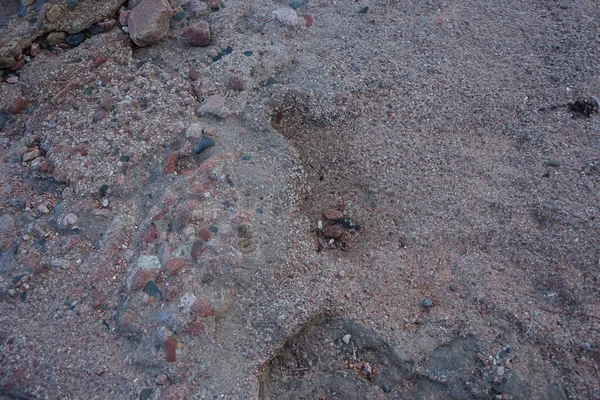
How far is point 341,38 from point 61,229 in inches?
60.5

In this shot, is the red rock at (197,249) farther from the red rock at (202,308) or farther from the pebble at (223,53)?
the pebble at (223,53)

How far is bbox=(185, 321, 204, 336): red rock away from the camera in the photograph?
6.34 ft

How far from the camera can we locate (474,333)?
1957 millimetres

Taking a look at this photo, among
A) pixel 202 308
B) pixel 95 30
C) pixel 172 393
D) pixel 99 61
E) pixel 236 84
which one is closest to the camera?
pixel 172 393

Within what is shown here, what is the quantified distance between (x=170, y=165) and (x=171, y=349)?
788 millimetres

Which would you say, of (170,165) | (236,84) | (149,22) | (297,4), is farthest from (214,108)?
(297,4)

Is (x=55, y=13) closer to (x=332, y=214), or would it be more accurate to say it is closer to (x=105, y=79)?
(x=105, y=79)

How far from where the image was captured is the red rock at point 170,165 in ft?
7.70

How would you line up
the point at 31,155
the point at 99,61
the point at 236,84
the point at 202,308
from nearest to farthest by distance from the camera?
the point at 202,308, the point at 31,155, the point at 236,84, the point at 99,61

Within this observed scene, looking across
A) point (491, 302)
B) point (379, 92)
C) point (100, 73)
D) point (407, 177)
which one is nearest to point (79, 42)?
point (100, 73)

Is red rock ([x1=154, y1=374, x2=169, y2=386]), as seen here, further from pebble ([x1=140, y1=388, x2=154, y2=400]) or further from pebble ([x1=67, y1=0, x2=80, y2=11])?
pebble ([x1=67, y1=0, x2=80, y2=11])

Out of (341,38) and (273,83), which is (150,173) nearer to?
(273,83)

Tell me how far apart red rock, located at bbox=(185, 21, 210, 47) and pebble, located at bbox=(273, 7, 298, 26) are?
356 mm

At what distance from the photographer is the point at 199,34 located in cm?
273
